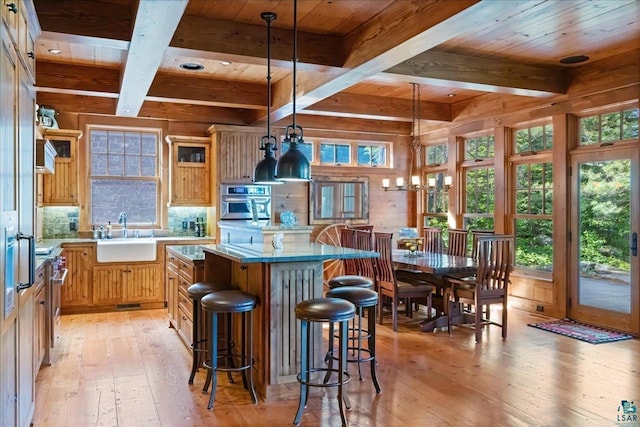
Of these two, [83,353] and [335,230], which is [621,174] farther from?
[83,353]

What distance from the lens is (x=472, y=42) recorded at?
4582 mm

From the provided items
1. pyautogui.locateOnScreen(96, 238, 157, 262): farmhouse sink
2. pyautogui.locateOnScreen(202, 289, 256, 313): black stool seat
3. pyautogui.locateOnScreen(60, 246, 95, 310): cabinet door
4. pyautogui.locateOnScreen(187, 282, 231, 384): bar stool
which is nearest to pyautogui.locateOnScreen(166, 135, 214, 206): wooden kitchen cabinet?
pyautogui.locateOnScreen(96, 238, 157, 262): farmhouse sink

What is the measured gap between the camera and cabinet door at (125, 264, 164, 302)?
6492 millimetres

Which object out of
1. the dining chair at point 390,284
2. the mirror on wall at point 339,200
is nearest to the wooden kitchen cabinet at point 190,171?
the mirror on wall at point 339,200

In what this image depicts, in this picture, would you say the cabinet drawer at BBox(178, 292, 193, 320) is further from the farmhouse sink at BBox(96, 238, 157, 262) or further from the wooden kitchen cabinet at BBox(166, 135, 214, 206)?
the wooden kitchen cabinet at BBox(166, 135, 214, 206)

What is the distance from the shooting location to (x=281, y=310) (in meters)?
3.54

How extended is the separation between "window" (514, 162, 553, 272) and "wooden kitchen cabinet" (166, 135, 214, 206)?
417 cm

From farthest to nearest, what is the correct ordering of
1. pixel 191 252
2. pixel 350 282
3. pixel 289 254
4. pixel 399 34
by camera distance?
1. pixel 191 252
2. pixel 350 282
3. pixel 399 34
4. pixel 289 254

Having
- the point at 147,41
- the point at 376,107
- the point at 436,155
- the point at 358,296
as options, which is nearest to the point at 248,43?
the point at 147,41

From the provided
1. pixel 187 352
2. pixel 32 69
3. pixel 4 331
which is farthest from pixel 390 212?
pixel 4 331

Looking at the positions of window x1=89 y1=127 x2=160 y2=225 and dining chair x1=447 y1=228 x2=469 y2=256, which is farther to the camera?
window x1=89 y1=127 x2=160 y2=225

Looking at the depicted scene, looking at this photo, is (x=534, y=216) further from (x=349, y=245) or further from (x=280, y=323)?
(x=280, y=323)

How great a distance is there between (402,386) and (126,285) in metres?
4.17

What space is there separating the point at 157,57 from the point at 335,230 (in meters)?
4.51
